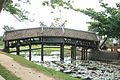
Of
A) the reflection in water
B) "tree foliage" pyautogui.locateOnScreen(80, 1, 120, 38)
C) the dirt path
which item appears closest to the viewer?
the dirt path

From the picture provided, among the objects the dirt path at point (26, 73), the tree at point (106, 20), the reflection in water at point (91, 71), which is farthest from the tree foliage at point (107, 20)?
the dirt path at point (26, 73)

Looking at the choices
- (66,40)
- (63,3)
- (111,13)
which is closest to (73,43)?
(66,40)

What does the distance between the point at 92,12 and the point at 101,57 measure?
15.8 ft

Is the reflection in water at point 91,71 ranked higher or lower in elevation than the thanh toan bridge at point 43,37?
lower

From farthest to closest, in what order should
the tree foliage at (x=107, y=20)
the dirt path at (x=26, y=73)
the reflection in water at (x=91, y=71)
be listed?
the tree foliage at (x=107, y=20), the reflection in water at (x=91, y=71), the dirt path at (x=26, y=73)

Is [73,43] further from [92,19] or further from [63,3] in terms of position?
[63,3]

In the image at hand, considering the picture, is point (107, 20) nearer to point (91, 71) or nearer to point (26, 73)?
point (91, 71)

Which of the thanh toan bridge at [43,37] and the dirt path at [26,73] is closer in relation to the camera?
the dirt path at [26,73]

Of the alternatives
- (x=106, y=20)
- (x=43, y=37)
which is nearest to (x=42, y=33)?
(x=43, y=37)

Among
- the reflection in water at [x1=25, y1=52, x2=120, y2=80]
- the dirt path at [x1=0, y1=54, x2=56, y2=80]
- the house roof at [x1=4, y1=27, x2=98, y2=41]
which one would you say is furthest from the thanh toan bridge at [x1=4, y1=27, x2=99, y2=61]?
the dirt path at [x1=0, y1=54, x2=56, y2=80]

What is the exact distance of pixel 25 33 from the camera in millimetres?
23906

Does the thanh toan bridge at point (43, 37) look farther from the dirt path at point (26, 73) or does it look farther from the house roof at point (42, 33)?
the dirt path at point (26, 73)

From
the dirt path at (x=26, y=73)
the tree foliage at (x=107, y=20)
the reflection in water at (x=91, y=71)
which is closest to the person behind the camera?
the dirt path at (x=26, y=73)

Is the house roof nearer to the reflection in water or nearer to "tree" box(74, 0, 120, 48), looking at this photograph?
"tree" box(74, 0, 120, 48)
